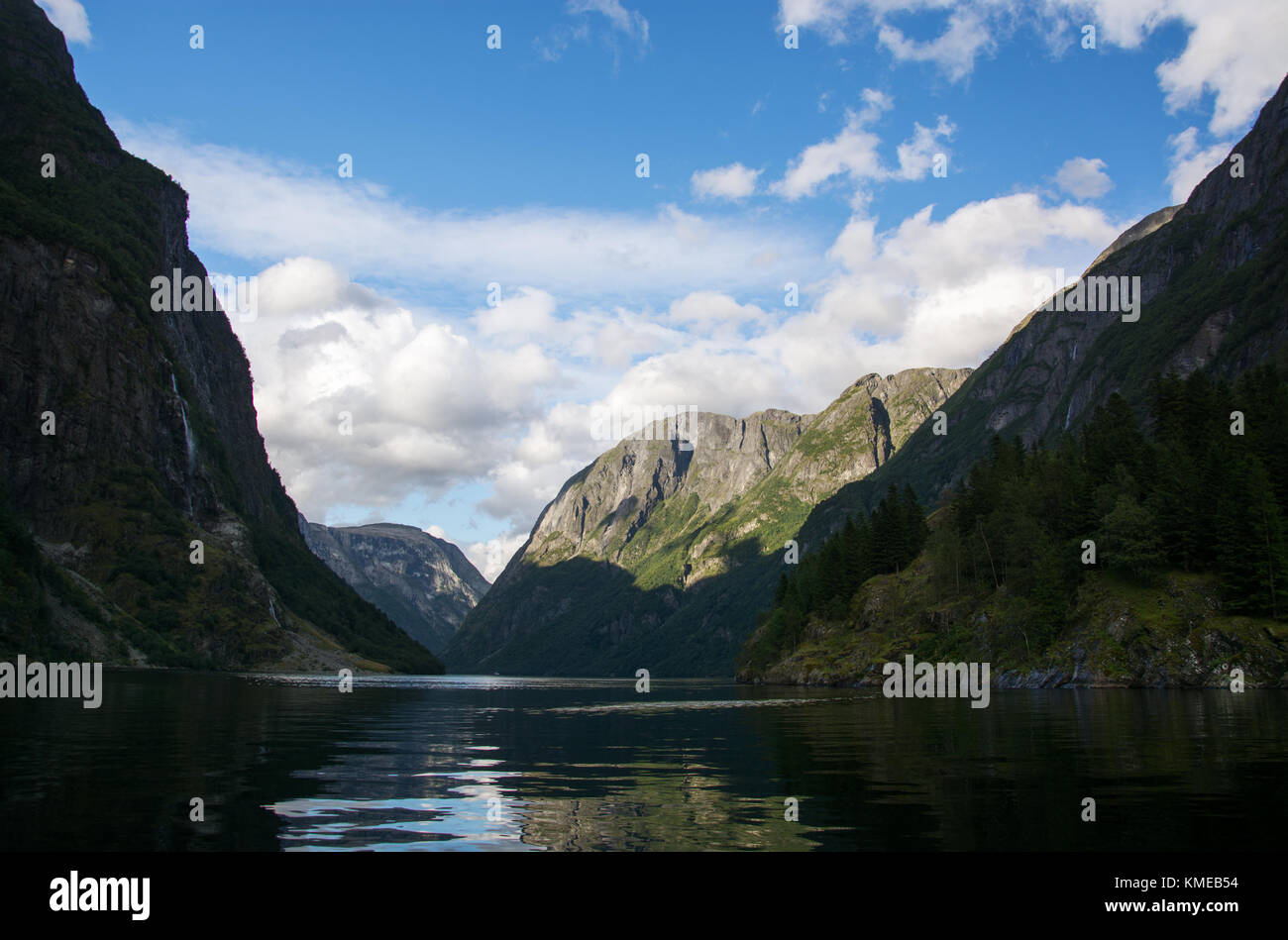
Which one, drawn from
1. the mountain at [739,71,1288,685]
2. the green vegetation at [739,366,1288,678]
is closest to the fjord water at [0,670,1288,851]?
the mountain at [739,71,1288,685]

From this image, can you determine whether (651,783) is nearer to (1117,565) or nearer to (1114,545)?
(1117,565)

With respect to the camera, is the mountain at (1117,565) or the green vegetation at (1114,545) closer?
the mountain at (1117,565)

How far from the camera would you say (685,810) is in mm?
20719

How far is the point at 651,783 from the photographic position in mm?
26250

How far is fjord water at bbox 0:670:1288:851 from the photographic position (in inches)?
664

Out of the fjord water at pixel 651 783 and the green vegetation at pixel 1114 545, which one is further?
the green vegetation at pixel 1114 545

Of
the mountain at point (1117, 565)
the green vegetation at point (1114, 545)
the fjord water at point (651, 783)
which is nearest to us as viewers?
the fjord water at point (651, 783)

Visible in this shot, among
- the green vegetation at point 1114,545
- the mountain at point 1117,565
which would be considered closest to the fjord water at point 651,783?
the mountain at point 1117,565

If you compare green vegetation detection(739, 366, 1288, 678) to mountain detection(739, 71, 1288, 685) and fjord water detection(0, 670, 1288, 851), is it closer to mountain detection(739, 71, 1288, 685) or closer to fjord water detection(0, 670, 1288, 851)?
mountain detection(739, 71, 1288, 685)

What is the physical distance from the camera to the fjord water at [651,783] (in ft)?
55.3

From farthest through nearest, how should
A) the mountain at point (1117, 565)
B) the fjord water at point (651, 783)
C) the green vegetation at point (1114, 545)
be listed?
the green vegetation at point (1114, 545) < the mountain at point (1117, 565) < the fjord water at point (651, 783)

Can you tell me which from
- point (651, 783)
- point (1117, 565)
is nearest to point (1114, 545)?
point (1117, 565)

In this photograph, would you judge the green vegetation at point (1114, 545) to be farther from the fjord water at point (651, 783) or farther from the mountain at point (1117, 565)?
the fjord water at point (651, 783)
